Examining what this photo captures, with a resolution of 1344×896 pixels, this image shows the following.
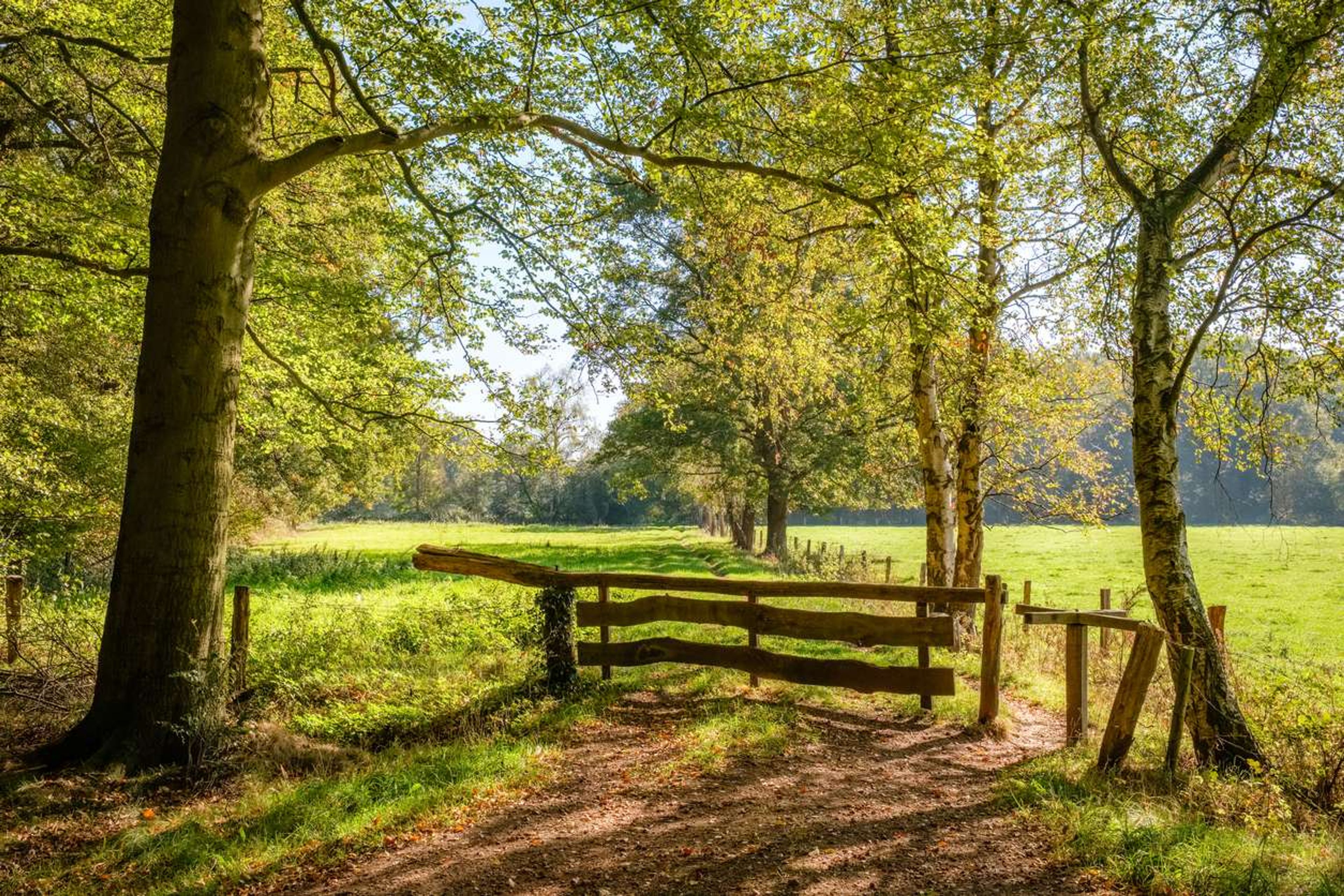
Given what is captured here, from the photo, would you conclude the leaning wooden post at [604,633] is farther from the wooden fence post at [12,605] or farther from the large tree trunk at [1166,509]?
the wooden fence post at [12,605]

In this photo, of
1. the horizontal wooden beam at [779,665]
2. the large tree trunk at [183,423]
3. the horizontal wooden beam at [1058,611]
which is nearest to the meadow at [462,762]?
the horizontal wooden beam at [779,665]

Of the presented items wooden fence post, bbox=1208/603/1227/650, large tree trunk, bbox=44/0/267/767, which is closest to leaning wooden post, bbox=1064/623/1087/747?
wooden fence post, bbox=1208/603/1227/650

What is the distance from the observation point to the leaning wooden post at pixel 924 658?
777cm

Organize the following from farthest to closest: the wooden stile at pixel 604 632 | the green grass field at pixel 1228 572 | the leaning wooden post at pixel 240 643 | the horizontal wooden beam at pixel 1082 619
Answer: the green grass field at pixel 1228 572
the wooden stile at pixel 604 632
the leaning wooden post at pixel 240 643
the horizontal wooden beam at pixel 1082 619

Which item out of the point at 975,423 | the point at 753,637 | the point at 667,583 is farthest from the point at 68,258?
the point at 975,423

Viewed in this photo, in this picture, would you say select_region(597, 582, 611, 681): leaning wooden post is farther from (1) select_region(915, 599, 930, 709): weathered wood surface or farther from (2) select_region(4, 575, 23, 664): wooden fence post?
(2) select_region(4, 575, 23, 664): wooden fence post

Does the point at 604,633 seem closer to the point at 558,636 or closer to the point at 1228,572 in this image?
the point at 558,636

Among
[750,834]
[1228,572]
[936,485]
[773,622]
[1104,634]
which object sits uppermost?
[936,485]

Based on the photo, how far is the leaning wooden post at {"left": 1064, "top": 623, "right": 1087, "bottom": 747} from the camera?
6.87 meters

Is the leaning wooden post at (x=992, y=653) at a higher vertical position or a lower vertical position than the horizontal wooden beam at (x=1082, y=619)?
lower

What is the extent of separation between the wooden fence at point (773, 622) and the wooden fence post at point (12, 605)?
4892 mm

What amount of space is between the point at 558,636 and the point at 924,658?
13.2 ft

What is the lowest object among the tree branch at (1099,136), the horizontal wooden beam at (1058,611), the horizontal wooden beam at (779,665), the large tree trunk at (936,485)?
the horizontal wooden beam at (779,665)

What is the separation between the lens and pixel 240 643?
7629mm
